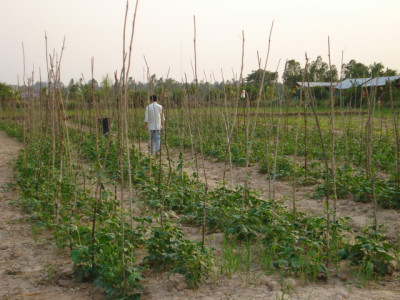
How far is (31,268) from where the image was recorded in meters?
2.66

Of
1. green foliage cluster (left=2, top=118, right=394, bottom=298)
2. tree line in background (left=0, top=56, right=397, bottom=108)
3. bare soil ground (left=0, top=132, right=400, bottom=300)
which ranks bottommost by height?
bare soil ground (left=0, top=132, right=400, bottom=300)

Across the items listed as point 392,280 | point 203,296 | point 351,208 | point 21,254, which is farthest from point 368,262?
point 21,254

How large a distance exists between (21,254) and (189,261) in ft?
4.62

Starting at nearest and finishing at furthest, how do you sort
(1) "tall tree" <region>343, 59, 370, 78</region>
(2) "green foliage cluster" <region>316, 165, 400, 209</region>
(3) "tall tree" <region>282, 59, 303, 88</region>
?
1. (3) "tall tree" <region>282, 59, 303, 88</region>
2. (2) "green foliage cluster" <region>316, 165, 400, 209</region>
3. (1) "tall tree" <region>343, 59, 370, 78</region>

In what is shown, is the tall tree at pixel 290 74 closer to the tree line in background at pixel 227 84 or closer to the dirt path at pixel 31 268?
the tree line in background at pixel 227 84

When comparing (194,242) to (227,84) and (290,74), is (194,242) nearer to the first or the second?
(290,74)

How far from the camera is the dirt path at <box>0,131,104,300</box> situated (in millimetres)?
2338

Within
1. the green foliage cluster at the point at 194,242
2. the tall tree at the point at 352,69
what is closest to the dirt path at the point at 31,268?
the green foliage cluster at the point at 194,242

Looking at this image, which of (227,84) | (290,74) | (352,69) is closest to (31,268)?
(290,74)

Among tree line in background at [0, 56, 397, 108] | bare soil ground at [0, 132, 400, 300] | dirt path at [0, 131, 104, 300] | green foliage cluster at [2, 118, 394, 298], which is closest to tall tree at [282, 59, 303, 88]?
tree line in background at [0, 56, 397, 108]

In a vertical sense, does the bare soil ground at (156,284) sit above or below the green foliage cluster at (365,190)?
below

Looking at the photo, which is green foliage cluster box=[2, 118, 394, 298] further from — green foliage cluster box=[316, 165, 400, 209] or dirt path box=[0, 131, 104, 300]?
green foliage cluster box=[316, 165, 400, 209]

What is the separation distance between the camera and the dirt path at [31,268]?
92.0 inches

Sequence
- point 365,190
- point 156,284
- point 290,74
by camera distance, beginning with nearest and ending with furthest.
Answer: point 156,284 → point 365,190 → point 290,74
